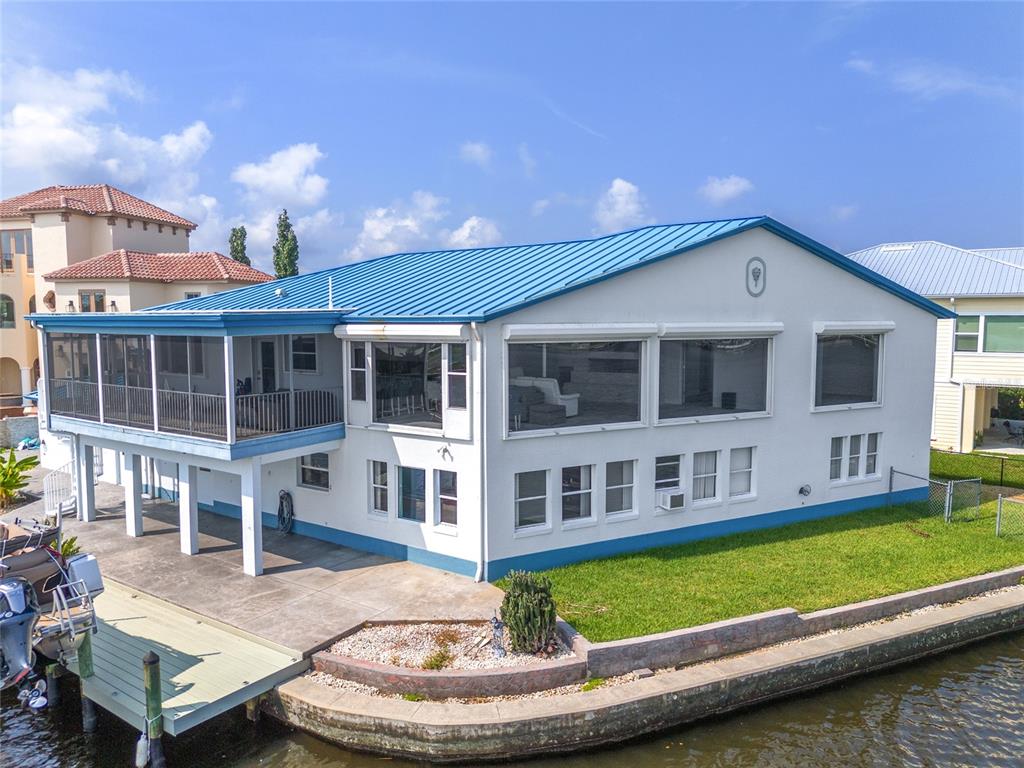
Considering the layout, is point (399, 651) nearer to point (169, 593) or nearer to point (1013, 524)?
point (169, 593)

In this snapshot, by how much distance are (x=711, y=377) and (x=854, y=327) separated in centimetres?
499

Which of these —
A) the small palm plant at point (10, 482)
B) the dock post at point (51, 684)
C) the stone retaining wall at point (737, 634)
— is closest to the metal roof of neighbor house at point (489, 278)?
the stone retaining wall at point (737, 634)

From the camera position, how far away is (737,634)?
1275 cm

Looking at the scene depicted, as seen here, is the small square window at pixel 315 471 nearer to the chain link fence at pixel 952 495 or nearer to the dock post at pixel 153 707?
the dock post at pixel 153 707

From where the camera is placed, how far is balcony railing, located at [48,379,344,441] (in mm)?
15523

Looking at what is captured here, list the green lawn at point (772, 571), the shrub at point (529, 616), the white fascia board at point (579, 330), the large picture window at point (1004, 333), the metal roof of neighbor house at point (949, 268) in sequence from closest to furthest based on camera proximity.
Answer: the shrub at point (529, 616), the green lawn at point (772, 571), the white fascia board at point (579, 330), the large picture window at point (1004, 333), the metal roof of neighbor house at point (949, 268)

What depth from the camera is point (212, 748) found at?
10.9m

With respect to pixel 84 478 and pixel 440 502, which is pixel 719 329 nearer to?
pixel 440 502

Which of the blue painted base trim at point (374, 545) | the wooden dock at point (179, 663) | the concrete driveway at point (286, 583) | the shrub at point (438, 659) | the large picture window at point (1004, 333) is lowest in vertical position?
the wooden dock at point (179, 663)

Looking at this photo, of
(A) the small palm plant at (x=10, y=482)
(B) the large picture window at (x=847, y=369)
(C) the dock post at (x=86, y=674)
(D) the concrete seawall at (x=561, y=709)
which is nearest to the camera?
(D) the concrete seawall at (x=561, y=709)

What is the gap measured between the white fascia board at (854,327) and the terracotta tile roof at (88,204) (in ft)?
115

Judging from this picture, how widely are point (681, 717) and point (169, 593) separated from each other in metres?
9.91

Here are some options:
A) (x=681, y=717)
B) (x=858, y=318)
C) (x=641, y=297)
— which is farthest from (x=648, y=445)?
(x=858, y=318)

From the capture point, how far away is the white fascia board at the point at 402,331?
14.9 metres
